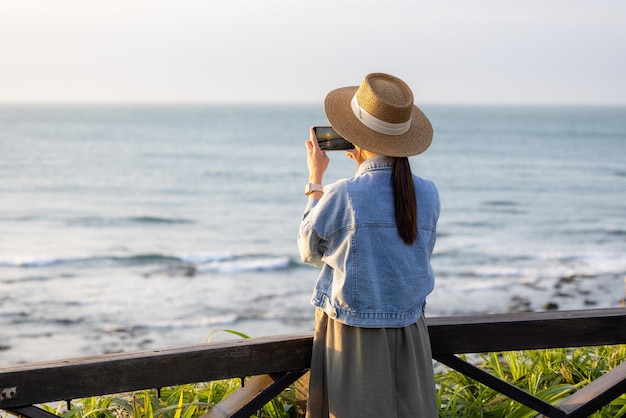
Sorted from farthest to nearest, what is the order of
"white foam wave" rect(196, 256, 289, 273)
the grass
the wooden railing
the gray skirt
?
1. "white foam wave" rect(196, 256, 289, 273)
2. the grass
3. the gray skirt
4. the wooden railing

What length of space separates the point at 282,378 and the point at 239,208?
2087 centimetres

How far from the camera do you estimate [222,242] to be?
17578 mm

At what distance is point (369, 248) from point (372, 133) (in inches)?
13.2

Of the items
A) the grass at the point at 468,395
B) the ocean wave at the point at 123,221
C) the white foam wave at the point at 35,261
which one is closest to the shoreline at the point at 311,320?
the white foam wave at the point at 35,261

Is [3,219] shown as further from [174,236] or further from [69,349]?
[69,349]

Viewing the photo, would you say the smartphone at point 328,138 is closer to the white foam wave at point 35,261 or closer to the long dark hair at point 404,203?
the long dark hair at point 404,203

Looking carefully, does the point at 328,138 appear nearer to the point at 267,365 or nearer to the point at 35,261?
the point at 267,365

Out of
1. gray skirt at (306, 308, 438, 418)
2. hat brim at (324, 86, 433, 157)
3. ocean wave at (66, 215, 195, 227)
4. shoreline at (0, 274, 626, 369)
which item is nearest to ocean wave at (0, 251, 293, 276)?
shoreline at (0, 274, 626, 369)

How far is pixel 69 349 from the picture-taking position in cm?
943

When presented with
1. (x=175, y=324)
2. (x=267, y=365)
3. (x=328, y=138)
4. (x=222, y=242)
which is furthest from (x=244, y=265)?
(x=328, y=138)

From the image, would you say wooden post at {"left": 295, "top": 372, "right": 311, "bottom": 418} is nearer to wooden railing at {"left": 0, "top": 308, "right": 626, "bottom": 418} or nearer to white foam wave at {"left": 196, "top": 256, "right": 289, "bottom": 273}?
wooden railing at {"left": 0, "top": 308, "right": 626, "bottom": 418}

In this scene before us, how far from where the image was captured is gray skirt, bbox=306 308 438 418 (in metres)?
2.31

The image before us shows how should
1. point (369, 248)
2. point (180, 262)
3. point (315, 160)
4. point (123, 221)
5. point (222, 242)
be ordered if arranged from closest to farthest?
point (369, 248)
point (315, 160)
point (180, 262)
point (222, 242)
point (123, 221)

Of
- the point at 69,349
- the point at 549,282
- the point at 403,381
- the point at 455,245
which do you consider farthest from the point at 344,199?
the point at 455,245
